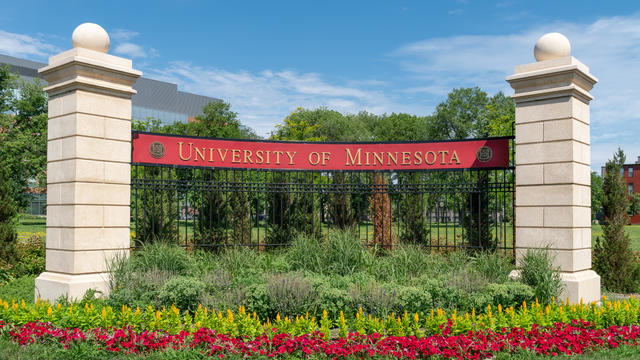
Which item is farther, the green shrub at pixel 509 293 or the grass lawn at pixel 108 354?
the green shrub at pixel 509 293

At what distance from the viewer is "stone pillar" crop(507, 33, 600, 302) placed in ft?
32.6

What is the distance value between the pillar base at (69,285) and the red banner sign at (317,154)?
2.86 metres

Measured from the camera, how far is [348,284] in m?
8.70

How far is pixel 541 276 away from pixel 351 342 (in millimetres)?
4619

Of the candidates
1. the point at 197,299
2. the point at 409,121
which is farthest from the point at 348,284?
the point at 409,121

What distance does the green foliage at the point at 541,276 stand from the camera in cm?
911

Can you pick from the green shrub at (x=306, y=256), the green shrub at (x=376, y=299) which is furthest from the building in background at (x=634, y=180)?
the green shrub at (x=376, y=299)

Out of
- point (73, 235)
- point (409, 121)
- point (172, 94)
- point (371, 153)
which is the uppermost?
point (172, 94)

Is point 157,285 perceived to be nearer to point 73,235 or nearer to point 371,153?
point 73,235

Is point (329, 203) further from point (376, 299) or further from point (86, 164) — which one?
point (376, 299)

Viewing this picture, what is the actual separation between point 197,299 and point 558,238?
7.07m

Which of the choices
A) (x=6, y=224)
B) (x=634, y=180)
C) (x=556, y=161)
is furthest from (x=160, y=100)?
(x=556, y=161)

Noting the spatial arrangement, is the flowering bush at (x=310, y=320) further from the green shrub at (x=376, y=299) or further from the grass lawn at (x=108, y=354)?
the grass lawn at (x=108, y=354)

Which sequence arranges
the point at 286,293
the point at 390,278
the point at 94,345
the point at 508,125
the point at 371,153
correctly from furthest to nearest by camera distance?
the point at 508,125
the point at 371,153
the point at 390,278
the point at 286,293
the point at 94,345
